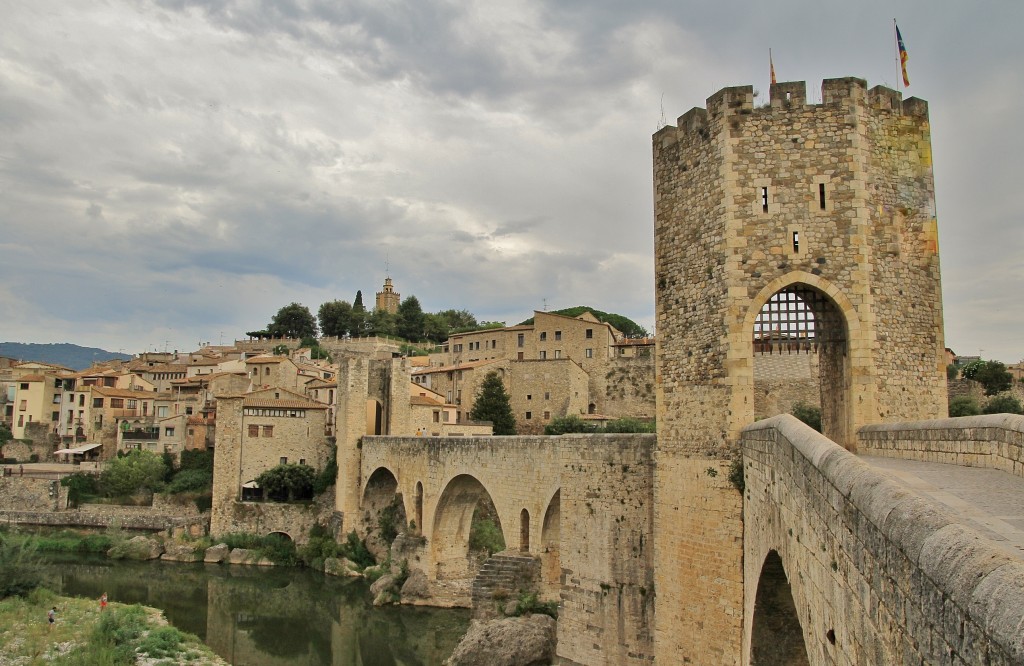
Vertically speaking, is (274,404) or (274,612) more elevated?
(274,404)

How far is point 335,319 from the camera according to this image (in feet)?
319

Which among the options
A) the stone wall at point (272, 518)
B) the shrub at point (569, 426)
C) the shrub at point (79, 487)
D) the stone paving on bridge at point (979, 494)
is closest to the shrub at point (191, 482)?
the stone wall at point (272, 518)

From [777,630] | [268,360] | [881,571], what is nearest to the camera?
[881,571]

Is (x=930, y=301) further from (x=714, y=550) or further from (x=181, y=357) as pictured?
(x=181, y=357)

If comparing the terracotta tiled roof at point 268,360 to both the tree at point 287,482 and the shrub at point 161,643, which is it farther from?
the shrub at point 161,643

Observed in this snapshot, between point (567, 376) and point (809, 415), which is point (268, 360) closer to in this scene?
point (567, 376)

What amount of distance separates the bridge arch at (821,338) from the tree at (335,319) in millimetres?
88365

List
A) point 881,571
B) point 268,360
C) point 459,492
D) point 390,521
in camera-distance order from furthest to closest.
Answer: point 268,360
point 390,521
point 459,492
point 881,571

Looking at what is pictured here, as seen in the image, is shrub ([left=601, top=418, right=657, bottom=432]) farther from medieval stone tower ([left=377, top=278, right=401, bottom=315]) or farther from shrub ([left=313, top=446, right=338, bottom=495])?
medieval stone tower ([left=377, top=278, right=401, bottom=315])

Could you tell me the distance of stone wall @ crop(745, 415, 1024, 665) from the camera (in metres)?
2.43

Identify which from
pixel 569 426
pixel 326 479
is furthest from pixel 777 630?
pixel 569 426

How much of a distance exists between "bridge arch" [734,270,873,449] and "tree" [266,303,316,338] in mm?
90106

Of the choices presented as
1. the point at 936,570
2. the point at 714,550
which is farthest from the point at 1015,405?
the point at 936,570

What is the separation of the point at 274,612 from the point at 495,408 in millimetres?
20292
